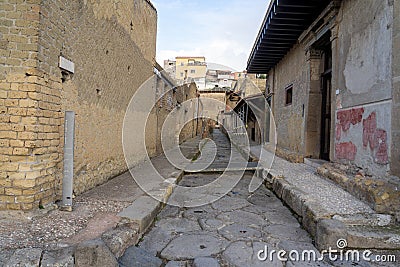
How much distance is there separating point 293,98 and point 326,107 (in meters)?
1.64

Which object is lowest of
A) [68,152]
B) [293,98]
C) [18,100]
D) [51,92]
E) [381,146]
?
[68,152]

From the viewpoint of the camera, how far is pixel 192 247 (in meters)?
2.87

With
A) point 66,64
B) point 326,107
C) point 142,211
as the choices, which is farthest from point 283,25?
point 142,211

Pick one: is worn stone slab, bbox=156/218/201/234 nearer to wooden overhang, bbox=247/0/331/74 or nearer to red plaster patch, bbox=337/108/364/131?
red plaster patch, bbox=337/108/364/131

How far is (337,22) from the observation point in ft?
16.7

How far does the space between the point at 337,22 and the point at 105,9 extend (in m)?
4.15

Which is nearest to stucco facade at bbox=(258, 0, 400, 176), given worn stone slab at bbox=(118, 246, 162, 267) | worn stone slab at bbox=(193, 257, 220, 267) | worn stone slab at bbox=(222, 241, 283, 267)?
worn stone slab at bbox=(222, 241, 283, 267)

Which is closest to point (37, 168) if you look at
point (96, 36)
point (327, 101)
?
point (96, 36)

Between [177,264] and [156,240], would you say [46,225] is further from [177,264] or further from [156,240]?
[177,264]

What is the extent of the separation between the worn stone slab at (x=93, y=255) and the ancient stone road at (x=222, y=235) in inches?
10.7

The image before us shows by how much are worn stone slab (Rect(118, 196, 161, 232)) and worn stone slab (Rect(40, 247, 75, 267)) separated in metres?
0.91

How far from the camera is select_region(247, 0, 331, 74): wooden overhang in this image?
6.00 m

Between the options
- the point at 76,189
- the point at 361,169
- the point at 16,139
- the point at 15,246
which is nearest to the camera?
the point at 15,246

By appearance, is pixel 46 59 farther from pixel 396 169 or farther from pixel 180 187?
pixel 396 169
